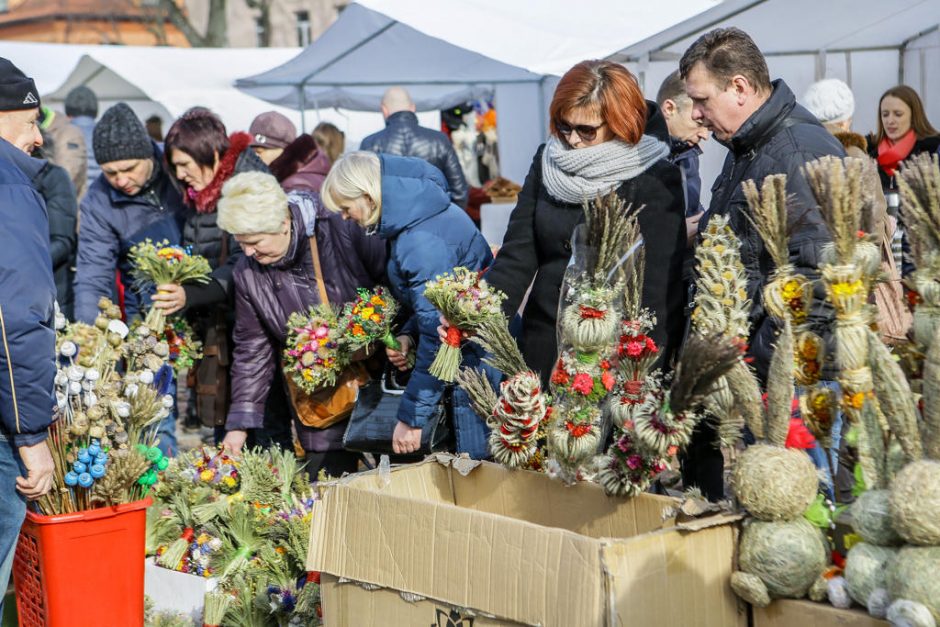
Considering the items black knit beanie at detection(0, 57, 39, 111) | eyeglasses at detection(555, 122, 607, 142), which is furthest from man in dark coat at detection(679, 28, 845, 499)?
black knit beanie at detection(0, 57, 39, 111)

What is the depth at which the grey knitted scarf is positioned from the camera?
3.11 m

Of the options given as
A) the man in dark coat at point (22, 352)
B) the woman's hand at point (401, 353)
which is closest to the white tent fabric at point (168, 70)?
the woman's hand at point (401, 353)

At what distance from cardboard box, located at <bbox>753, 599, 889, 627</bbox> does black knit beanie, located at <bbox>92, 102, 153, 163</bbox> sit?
3.74 metres

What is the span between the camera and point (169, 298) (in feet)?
14.6

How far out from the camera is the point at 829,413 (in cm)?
226

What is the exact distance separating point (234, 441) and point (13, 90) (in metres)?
1.68

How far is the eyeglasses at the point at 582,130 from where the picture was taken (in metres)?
3.12

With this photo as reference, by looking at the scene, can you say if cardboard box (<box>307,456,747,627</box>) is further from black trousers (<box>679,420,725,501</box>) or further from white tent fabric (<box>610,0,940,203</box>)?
white tent fabric (<box>610,0,940,203</box>)

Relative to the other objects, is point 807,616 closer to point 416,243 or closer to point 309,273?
point 416,243

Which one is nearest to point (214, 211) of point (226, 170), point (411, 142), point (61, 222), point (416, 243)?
point (226, 170)

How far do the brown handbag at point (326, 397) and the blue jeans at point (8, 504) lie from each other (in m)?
1.27

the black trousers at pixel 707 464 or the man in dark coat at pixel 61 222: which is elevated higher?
the man in dark coat at pixel 61 222

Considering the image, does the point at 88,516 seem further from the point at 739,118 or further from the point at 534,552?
the point at 739,118

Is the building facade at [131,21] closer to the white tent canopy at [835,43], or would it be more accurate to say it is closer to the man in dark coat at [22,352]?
the white tent canopy at [835,43]
